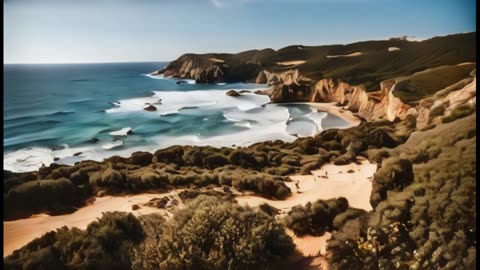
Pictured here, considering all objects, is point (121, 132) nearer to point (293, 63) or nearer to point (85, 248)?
point (85, 248)

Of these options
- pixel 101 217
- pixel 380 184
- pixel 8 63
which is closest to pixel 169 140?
pixel 101 217

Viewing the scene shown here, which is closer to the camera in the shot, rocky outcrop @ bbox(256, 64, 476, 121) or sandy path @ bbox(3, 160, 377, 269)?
sandy path @ bbox(3, 160, 377, 269)

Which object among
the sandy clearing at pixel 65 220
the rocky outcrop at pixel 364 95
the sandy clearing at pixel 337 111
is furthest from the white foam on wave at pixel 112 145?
the sandy clearing at pixel 337 111

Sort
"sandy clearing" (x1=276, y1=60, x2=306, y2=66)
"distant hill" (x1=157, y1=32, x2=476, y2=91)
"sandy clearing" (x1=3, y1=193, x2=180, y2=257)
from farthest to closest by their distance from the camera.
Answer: "sandy clearing" (x1=276, y1=60, x2=306, y2=66)
"distant hill" (x1=157, y1=32, x2=476, y2=91)
"sandy clearing" (x1=3, y1=193, x2=180, y2=257)

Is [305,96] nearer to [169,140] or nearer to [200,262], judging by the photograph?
[169,140]

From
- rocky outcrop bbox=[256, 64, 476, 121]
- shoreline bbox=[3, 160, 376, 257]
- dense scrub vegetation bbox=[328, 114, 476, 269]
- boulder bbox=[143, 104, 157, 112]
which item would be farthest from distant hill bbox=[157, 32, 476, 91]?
shoreline bbox=[3, 160, 376, 257]

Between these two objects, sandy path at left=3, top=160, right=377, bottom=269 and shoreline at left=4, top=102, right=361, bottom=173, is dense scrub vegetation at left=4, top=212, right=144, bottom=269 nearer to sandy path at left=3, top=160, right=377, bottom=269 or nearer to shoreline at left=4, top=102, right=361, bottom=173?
sandy path at left=3, top=160, right=377, bottom=269

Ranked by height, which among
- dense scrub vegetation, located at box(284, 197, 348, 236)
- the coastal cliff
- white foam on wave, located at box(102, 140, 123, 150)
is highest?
the coastal cliff
